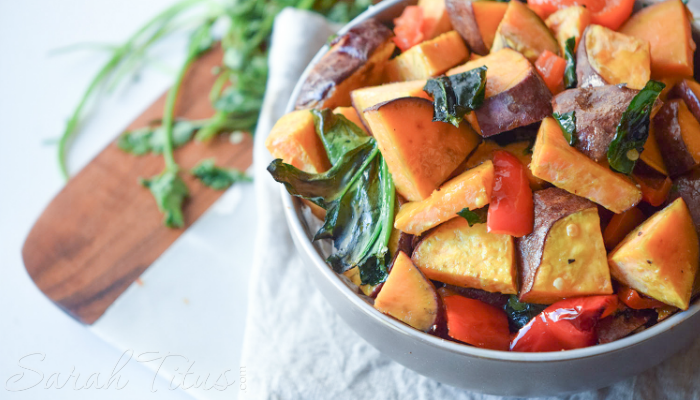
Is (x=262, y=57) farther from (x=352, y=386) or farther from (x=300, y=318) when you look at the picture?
(x=352, y=386)

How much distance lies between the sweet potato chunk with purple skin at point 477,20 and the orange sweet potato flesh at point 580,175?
0.42 metres

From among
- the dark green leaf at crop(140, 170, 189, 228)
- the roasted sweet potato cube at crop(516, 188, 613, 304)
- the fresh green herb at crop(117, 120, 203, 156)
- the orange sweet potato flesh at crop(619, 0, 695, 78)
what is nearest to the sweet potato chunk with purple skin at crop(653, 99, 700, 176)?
the orange sweet potato flesh at crop(619, 0, 695, 78)

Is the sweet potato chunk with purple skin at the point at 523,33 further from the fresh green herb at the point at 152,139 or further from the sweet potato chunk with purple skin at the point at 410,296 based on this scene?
the fresh green herb at the point at 152,139

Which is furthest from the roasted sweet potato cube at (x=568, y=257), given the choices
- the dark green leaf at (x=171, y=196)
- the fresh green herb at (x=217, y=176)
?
the dark green leaf at (x=171, y=196)

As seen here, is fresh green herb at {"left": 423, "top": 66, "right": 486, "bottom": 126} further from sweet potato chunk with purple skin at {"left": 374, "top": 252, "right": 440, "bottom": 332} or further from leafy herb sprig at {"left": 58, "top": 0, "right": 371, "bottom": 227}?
leafy herb sprig at {"left": 58, "top": 0, "right": 371, "bottom": 227}

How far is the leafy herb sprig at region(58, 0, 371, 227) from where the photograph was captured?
2248mm

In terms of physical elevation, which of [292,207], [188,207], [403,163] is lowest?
[188,207]

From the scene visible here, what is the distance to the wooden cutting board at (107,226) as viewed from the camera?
1960 millimetres

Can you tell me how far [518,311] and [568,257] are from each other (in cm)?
18

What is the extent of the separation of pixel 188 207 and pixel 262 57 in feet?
2.75

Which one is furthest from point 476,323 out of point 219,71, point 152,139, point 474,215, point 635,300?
point 219,71

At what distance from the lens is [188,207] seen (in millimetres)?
2127

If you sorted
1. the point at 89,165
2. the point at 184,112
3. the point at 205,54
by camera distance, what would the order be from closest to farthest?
1. the point at 89,165
2. the point at 184,112
3. the point at 205,54

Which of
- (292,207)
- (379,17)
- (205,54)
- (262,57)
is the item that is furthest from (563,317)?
(205,54)
